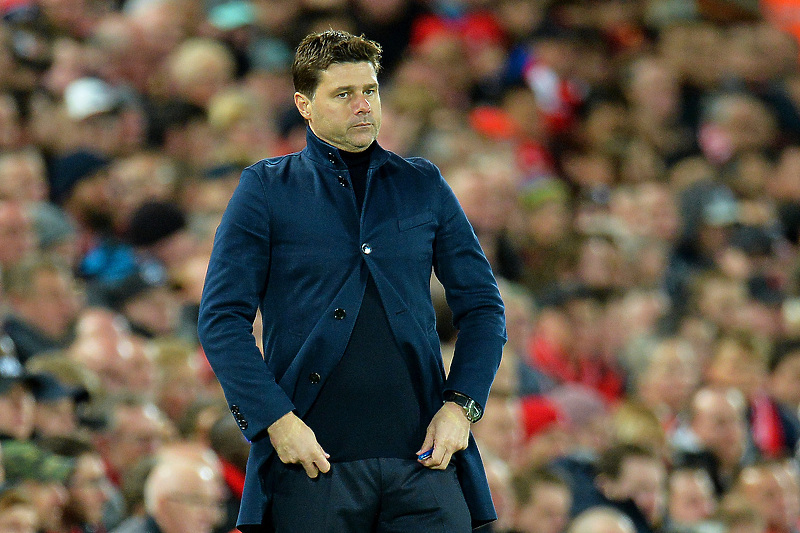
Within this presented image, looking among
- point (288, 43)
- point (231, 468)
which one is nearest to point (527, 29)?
point (288, 43)

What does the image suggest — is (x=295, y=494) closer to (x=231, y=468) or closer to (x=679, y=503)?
(x=231, y=468)

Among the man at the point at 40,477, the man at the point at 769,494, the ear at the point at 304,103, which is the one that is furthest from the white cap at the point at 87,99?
the ear at the point at 304,103

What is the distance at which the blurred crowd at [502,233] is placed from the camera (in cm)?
588

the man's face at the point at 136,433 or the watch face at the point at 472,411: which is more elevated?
the watch face at the point at 472,411

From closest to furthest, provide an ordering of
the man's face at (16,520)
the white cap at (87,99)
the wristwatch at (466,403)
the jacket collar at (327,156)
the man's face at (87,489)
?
the wristwatch at (466,403) < the jacket collar at (327,156) < the man's face at (16,520) < the man's face at (87,489) < the white cap at (87,99)

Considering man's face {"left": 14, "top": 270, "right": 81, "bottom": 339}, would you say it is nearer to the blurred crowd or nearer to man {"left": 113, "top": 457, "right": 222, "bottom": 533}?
the blurred crowd

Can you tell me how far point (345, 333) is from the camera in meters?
2.89

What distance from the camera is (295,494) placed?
285 cm

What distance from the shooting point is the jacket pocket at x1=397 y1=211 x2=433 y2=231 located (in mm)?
2990

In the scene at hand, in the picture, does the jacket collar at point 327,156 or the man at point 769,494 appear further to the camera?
the man at point 769,494

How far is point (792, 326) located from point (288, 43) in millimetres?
4250

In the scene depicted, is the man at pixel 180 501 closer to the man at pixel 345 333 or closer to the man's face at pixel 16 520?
the man's face at pixel 16 520

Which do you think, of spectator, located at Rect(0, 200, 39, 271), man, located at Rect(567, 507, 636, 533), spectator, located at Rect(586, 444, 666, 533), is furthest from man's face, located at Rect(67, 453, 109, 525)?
spectator, located at Rect(586, 444, 666, 533)

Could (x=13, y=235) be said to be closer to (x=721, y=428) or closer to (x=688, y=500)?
(x=688, y=500)
